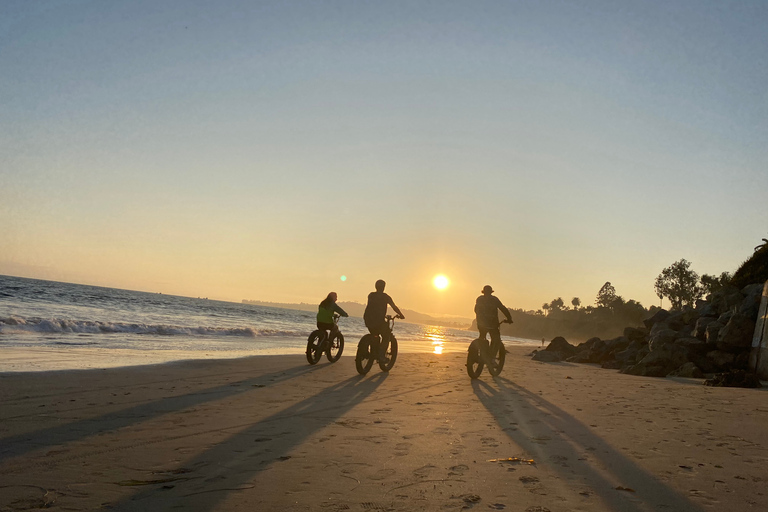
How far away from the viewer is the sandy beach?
3.50 meters

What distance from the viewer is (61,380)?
27.5 feet

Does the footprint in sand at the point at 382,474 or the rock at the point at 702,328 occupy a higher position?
the rock at the point at 702,328

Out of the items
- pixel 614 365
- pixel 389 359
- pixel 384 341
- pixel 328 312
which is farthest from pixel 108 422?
pixel 614 365

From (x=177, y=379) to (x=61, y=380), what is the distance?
1.85 metres

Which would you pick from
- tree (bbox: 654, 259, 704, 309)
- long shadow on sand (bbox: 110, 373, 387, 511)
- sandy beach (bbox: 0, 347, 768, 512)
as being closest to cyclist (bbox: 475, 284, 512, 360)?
sandy beach (bbox: 0, 347, 768, 512)

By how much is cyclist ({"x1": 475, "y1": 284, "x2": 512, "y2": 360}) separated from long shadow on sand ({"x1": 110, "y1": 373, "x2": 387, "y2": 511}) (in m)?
5.44

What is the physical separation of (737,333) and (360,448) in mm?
14388

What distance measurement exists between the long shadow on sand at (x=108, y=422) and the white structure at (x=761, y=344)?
1296cm

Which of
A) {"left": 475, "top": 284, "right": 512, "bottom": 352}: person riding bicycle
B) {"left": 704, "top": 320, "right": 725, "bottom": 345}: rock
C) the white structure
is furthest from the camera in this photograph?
{"left": 704, "top": 320, "right": 725, "bottom": 345}: rock

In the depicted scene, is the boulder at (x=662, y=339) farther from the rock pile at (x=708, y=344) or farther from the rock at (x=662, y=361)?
the rock at (x=662, y=361)

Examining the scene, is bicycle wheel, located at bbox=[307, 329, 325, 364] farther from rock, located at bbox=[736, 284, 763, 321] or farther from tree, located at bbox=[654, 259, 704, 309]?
tree, located at bbox=[654, 259, 704, 309]

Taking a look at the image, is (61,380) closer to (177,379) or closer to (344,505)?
(177,379)

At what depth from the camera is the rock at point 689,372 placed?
1445 centimetres

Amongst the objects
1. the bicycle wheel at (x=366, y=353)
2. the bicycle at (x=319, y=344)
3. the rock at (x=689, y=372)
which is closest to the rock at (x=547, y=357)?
the rock at (x=689, y=372)
